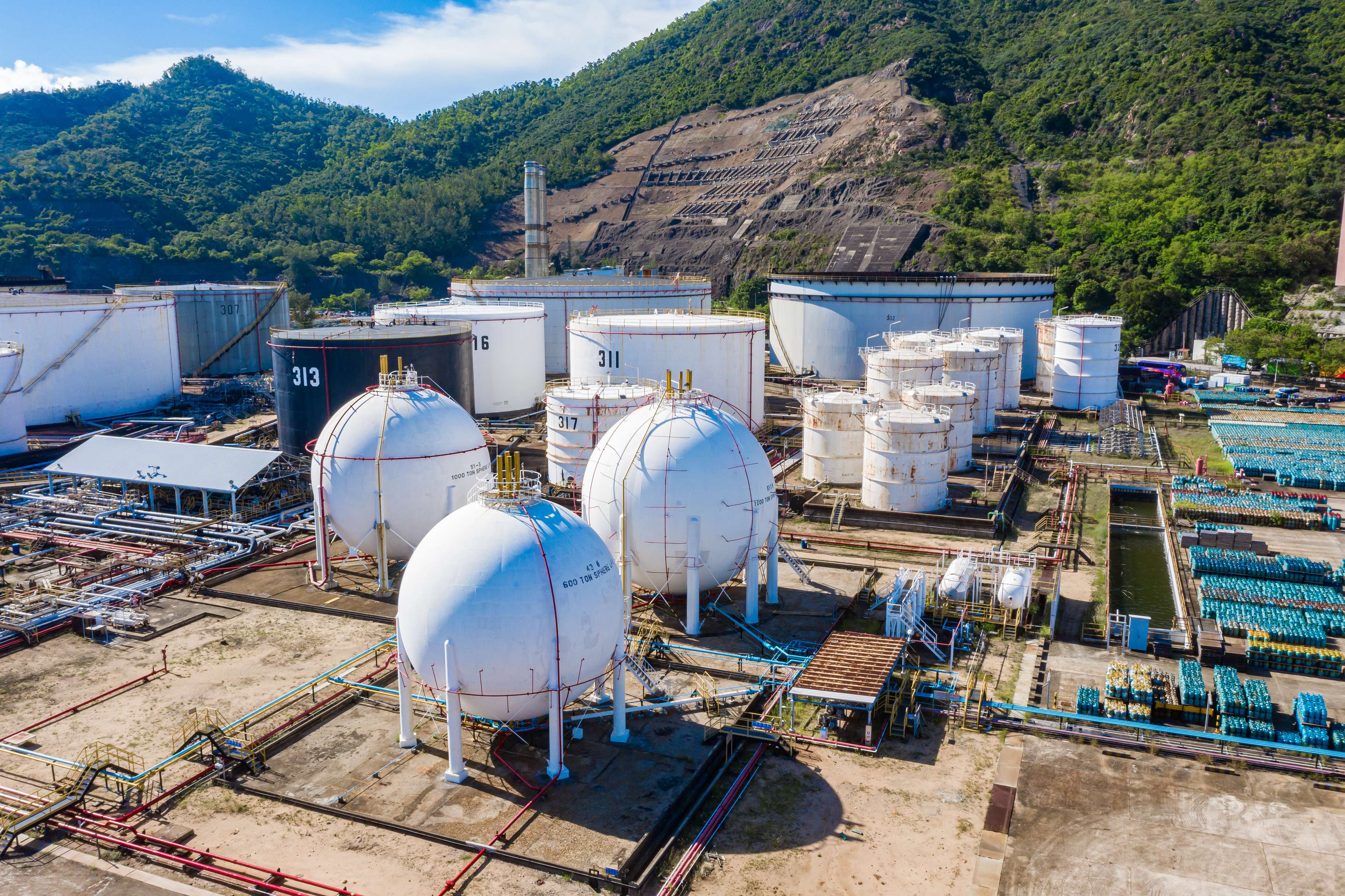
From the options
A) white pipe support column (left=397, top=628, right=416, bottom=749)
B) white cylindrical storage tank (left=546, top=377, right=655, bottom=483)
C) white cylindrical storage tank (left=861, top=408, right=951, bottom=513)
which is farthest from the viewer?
white cylindrical storage tank (left=546, top=377, right=655, bottom=483)

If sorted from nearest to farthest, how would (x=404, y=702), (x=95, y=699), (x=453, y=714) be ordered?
(x=453, y=714) < (x=404, y=702) < (x=95, y=699)

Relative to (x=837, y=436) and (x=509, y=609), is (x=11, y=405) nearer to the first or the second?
(x=837, y=436)

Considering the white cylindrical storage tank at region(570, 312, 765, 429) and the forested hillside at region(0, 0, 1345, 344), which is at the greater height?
the forested hillside at region(0, 0, 1345, 344)

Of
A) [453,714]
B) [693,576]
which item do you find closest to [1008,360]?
[693,576]

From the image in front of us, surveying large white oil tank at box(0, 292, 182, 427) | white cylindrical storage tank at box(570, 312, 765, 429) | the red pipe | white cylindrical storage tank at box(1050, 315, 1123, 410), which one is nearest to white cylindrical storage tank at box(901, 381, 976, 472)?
white cylindrical storage tank at box(570, 312, 765, 429)

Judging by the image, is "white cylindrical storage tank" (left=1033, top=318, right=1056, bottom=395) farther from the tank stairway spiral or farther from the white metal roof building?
the white metal roof building

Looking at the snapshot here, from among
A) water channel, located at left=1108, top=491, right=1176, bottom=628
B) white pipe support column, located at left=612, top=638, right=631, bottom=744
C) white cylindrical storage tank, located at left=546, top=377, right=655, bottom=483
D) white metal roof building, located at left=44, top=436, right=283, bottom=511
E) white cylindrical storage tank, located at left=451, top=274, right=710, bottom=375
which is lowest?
water channel, located at left=1108, top=491, right=1176, bottom=628

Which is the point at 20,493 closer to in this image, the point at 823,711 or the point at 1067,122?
the point at 823,711
